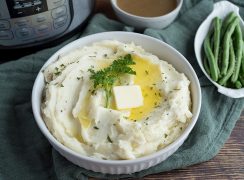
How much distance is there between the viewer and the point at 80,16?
1.71 meters

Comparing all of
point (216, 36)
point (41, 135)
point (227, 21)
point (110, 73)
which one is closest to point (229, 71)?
point (216, 36)

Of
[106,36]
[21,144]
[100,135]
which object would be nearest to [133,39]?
[106,36]

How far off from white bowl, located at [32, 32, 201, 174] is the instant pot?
13 cm

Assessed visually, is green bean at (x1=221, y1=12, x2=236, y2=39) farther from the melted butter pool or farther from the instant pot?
the instant pot

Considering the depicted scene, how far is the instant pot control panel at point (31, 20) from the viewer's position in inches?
58.1

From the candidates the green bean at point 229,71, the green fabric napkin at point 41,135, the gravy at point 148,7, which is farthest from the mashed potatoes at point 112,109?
the gravy at point 148,7

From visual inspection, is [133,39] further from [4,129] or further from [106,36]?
[4,129]

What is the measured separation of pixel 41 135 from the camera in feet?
4.89

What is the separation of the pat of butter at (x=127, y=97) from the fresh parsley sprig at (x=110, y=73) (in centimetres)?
3

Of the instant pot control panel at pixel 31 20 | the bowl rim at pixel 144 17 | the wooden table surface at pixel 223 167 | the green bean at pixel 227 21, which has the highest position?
the instant pot control panel at pixel 31 20

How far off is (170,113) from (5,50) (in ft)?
2.55

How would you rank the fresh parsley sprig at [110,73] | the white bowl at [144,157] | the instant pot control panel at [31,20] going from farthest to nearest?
1. the instant pot control panel at [31,20]
2. the fresh parsley sprig at [110,73]
3. the white bowl at [144,157]

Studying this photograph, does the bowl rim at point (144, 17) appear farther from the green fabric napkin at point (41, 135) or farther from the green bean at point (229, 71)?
the green bean at point (229, 71)

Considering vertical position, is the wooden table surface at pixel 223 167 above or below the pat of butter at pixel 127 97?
below
